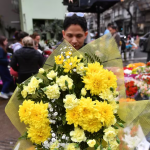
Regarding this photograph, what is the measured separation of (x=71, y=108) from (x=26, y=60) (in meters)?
2.74

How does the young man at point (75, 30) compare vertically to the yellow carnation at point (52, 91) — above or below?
above

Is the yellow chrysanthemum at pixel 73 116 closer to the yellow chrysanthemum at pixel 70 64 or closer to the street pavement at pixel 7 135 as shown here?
the yellow chrysanthemum at pixel 70 64

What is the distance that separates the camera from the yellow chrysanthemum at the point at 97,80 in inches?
35.7

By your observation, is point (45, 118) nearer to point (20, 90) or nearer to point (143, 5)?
point (20, 90)

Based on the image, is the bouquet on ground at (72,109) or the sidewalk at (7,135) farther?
the sidewalk at (7,135)

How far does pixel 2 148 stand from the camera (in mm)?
2719

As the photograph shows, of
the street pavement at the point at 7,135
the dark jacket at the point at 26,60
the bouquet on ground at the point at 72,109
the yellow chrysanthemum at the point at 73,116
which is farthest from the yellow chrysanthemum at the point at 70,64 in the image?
the dark jacket at the point at 26,60

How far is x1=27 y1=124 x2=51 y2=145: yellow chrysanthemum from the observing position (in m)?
0.95

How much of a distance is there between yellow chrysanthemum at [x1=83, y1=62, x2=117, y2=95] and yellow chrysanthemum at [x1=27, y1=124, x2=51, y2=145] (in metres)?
0.34

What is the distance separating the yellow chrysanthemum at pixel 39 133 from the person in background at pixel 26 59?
2536 mm

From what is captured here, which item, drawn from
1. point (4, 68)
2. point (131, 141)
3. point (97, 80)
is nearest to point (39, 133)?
point (97, 80)

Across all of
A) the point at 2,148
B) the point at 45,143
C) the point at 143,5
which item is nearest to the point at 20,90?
the point at 45,143

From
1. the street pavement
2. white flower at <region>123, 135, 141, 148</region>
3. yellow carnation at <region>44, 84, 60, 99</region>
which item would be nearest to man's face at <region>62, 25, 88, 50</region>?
yellow carnation at <region>44, 84, 60, 99</region>

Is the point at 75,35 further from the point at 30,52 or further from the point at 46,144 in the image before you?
the point at 30,52
